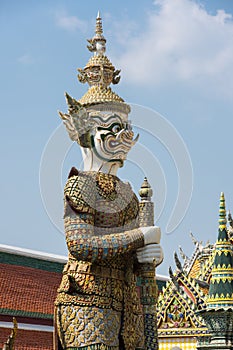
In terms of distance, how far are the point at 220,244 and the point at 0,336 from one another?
2842 mm

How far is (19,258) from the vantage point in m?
11.3

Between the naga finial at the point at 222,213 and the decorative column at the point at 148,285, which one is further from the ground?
the naga finial at the point at 222,213

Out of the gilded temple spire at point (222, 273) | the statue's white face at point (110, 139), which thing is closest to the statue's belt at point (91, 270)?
the statue's white face at point (110, 139)

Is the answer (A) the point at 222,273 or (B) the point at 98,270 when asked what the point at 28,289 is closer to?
(A) the point at 222,273

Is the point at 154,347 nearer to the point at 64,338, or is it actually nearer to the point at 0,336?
the point at 64,338

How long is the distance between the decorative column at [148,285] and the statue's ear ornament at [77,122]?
1.85ft

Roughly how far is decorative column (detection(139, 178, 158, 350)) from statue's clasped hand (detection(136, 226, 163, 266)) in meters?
0.07

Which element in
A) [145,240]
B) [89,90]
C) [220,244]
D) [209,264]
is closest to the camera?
[145,240]

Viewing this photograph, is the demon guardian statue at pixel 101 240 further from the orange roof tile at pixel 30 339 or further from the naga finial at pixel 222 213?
the orange roof tile at pixel 30 339

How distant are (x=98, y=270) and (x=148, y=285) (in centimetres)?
39

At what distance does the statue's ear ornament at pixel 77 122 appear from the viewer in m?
6.30

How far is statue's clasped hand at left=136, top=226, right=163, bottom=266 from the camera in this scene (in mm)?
6062

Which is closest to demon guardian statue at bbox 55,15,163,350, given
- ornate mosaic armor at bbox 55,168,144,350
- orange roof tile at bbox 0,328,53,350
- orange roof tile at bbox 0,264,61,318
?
ornate mosaic armor at bbox 55,168,144,350

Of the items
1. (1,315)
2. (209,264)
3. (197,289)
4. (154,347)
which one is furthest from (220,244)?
(154,347)
